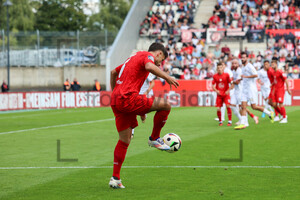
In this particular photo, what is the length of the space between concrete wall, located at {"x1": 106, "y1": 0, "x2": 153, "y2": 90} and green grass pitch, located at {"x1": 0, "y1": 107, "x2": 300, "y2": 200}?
Answer: 2096 cm

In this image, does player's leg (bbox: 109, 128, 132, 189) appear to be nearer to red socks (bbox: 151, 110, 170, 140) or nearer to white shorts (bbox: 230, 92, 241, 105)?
red socks (bbox: 151, 110, 170, 140)

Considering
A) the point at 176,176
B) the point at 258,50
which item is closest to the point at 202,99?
the point at 258,50

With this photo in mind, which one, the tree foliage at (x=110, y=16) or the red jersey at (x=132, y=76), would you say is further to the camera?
the tree foliage at (x=110, y=16)

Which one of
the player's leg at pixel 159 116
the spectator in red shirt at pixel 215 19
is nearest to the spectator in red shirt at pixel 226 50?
the spectator in red shirt at pixel 215 19

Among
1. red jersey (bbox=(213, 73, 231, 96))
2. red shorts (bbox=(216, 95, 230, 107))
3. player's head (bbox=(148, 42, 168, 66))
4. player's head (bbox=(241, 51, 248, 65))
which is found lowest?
red shorts (bbox=(216, 95, 230, 107))

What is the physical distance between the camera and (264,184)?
295 inches

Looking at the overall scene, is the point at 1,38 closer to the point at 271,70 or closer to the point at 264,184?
the point at 271,70

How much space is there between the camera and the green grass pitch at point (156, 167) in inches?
278

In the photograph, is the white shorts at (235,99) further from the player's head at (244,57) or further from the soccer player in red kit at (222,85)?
the player's head at (244,57)

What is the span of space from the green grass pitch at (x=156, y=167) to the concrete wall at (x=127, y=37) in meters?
21.0

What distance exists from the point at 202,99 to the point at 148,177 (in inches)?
898

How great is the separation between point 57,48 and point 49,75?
101 inches

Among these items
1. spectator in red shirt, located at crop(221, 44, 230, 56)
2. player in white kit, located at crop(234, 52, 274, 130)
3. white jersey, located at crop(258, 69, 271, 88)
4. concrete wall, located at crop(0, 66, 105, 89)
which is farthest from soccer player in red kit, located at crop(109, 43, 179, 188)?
concrete wall, located at crop(0, 66, 105, 89)

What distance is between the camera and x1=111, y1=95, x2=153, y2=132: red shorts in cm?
716
